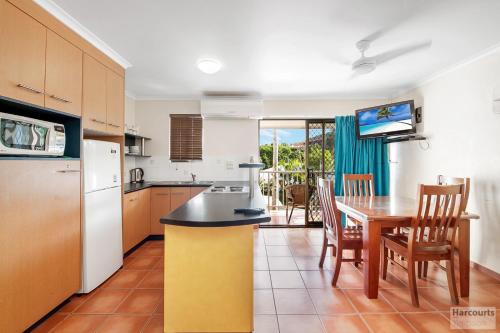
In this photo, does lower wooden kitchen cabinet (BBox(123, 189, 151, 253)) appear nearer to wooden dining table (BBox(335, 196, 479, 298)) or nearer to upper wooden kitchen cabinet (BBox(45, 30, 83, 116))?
upper wooden kitchen cabinet (BBox(45, 30, 83, 116))

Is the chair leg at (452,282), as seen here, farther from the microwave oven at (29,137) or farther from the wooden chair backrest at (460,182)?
the microwave oven at (29,137)

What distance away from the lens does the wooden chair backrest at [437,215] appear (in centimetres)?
190

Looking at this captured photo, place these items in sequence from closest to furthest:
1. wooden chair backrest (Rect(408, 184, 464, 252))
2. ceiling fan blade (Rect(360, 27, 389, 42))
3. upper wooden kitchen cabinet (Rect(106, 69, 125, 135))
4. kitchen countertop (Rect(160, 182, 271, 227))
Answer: kitchen countertop (Rect(160, 182, 271, 227))
wooden chair backrest (Rect(408, 184, 464, 252))
ceiling fan blade (Rect(360, 27, 389, 42))
upper wooden kitchen cabinet (Rect(106, 69, 125, 135))

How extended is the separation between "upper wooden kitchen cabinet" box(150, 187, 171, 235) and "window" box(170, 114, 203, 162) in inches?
29.8

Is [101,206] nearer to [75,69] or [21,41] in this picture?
[75,69]

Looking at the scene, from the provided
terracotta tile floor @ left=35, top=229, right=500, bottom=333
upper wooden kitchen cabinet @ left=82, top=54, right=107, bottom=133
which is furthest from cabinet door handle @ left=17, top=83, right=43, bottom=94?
terracotta tile floor @ left=35, top=229, right=500, bottom=333

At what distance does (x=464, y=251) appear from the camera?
2.11 meters

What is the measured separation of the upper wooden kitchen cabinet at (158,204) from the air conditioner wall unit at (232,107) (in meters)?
1.44

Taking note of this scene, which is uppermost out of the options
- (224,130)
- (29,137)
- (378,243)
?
(224,130)

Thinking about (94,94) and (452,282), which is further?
(94,94)

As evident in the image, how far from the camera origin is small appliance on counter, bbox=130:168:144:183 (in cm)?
398

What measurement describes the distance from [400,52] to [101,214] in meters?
3.52

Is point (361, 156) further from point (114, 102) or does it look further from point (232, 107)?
point (114, 102)

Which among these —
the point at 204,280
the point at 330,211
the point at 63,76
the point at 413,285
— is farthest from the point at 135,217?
the point at 413,285
